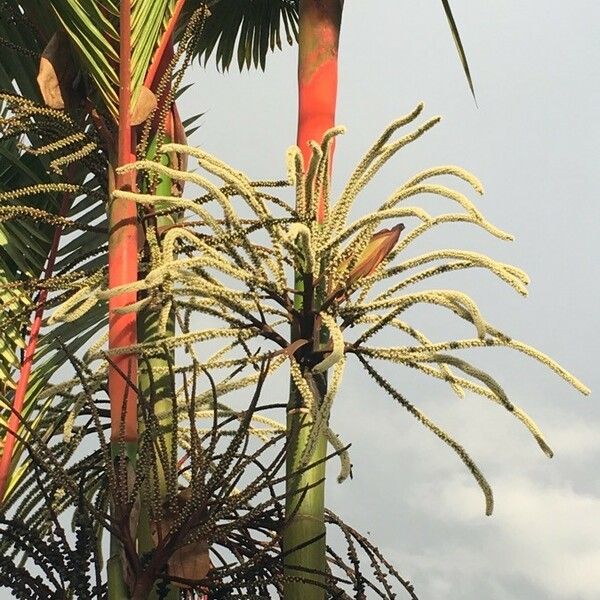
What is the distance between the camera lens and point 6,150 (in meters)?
4.74

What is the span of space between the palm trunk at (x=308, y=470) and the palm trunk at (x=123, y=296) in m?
0.47

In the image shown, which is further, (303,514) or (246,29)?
(246,29)

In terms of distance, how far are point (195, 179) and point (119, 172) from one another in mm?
275

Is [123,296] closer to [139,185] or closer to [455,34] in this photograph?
[139,185]

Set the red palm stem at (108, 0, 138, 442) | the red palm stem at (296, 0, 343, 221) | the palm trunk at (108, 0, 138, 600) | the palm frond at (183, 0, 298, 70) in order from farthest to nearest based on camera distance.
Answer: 1. the palm frond at (183, 0, 298, 70)
2. the red palm stem at (296, 0, 343, 221)
3. the red palm stem at (108, 0, 138, 442)
4. the palm trunk at (108, 0, 138, 600)

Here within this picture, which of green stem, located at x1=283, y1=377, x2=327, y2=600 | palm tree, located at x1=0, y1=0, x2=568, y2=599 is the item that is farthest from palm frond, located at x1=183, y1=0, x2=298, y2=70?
green stem, located at x1=283, y1=377, x2=327, y2=600

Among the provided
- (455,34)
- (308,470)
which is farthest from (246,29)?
(308,470)

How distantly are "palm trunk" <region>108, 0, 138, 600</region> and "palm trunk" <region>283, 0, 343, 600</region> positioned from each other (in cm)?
47

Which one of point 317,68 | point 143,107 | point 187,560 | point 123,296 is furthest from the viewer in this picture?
point 317,68

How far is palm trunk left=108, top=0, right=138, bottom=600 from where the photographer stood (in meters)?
3.24

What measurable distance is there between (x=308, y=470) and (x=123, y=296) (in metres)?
0.76

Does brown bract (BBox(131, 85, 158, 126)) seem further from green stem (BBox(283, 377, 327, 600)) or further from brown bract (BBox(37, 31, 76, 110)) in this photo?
green stem (BBox(283, 377, 327, 600))

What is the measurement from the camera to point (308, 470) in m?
3.53

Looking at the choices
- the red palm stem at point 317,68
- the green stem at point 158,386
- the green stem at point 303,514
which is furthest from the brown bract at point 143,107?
the green stem at point 303,514
